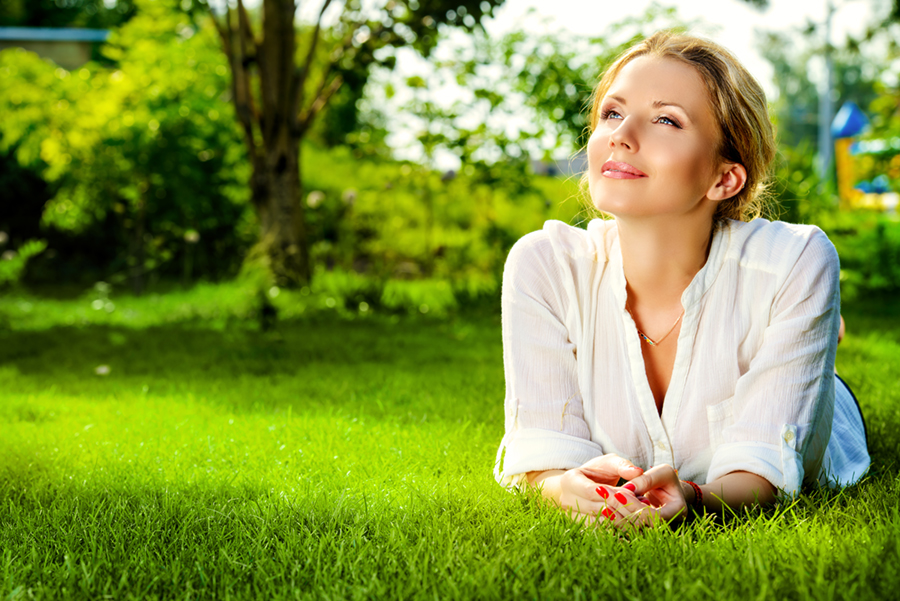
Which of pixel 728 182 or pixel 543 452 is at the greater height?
pixel 728 182

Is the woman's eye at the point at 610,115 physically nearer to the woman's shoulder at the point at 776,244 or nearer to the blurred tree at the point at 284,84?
the woman's shoulder at the point at 776,244

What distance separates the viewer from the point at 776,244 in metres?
2.09

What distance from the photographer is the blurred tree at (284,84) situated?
24.1 ft

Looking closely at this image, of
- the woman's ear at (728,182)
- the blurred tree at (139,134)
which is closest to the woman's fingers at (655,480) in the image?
the woman's ear at (728,182)

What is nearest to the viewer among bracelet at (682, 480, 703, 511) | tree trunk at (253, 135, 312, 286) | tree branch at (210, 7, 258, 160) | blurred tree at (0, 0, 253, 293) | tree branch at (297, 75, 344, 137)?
bracelet at (682, 480, 703, 511)

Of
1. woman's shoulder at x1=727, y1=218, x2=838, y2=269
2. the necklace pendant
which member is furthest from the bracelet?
woman's shoulder at x1=727, y1=218, x2=838, y2=269

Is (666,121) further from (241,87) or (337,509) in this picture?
(241,87)

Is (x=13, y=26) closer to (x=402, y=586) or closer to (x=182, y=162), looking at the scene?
(x=182, y=162)

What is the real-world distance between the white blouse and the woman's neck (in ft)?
0.17

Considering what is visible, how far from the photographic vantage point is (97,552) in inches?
68.7

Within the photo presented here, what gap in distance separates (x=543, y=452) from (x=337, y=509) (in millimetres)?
549

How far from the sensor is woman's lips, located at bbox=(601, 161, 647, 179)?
6.52 feet

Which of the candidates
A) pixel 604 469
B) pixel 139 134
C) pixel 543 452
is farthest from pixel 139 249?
pixel 604 469

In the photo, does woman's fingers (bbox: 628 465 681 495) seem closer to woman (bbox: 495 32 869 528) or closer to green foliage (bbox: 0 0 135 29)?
woman (bbox: 495 32 869 528)
